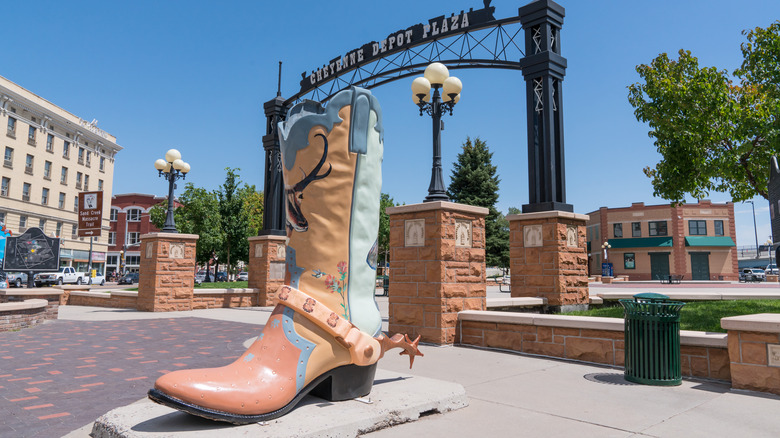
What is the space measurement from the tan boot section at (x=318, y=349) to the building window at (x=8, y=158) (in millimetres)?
44869

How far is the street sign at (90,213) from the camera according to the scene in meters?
18.6

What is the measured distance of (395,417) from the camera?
9.77 ft

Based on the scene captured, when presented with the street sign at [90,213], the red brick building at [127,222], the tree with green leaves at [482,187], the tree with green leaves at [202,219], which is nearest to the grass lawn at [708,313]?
the street sign at [90,213]

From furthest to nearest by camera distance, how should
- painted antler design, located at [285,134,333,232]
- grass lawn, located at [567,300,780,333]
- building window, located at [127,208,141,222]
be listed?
building window, located at [127,208,141,222], grass lawn, located at [567,300,780,333], painted antler design, located at [285,134,333,232]

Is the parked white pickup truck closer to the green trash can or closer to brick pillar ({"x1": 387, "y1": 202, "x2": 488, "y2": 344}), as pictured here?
brick pillar ({"x1": 387, "y1": 202, "x2": 488, "y2": 344})

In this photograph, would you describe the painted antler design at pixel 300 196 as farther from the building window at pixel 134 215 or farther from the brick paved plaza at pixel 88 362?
the building window at pixel 134 215

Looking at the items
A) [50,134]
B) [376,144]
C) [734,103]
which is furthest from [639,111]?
[50,134]

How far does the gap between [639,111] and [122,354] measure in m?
11.2

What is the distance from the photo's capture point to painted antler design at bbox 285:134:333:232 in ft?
10.2

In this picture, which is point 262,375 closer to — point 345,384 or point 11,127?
point 345,384

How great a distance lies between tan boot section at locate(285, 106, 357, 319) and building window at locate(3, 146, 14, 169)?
4445 centimetres

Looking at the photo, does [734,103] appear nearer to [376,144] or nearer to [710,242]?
[376,144]

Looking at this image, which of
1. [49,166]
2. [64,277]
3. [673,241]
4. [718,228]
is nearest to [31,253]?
[64,277]

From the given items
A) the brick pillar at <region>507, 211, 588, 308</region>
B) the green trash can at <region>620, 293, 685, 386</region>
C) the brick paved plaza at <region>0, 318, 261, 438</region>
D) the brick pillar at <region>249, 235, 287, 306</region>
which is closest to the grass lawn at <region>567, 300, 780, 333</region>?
the brick pillar at <region>507, 211, 588, 308</region>
